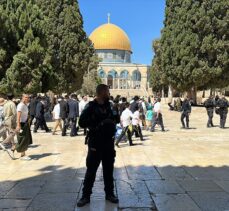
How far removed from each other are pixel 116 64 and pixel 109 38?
22.4ft

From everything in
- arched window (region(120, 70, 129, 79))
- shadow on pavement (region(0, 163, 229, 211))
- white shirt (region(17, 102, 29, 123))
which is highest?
arched window (region(120, 70, 129, 79))

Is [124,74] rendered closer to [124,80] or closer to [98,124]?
[124,80]

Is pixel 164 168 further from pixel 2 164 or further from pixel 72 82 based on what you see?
pixel 72 82

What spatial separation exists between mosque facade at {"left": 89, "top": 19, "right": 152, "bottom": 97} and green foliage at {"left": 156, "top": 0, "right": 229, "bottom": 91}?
2620 inches

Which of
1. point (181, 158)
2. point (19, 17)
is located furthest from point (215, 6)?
point (181, 158)

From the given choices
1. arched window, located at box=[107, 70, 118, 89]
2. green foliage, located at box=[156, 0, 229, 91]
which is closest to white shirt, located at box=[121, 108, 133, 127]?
green foliage, located at box=[156, 0, 229, 91]

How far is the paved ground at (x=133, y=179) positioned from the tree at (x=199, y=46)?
2263 centimetres

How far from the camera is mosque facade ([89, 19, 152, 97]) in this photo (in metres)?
105

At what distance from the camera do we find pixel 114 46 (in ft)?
352

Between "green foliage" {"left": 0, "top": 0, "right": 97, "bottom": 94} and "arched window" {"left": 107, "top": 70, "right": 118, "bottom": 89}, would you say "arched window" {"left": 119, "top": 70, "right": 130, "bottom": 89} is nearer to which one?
"arched window" {"left": 107, "top": 70, "right": 118, "bottom": 89}

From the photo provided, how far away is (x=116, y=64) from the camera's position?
10538 centimetres

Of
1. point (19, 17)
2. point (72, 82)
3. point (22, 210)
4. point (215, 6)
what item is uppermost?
point (215, 6)

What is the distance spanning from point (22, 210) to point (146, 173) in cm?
321

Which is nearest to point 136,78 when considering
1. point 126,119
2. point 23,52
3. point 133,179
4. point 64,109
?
point 23,52
